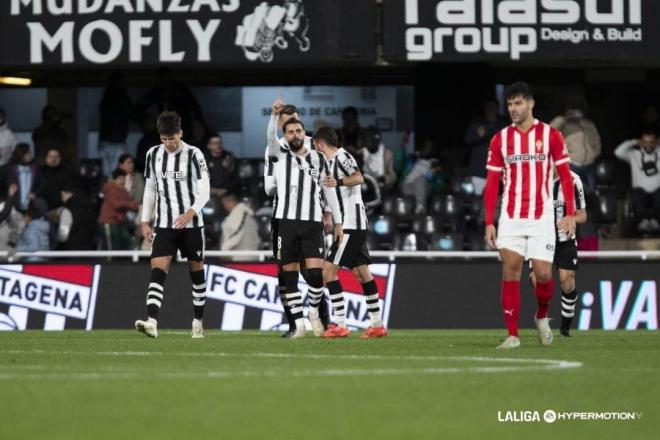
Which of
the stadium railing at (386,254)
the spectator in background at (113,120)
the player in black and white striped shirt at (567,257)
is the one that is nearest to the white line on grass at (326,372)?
the player in black and white striped shirt at (567,257)

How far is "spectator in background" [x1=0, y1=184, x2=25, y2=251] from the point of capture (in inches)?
786

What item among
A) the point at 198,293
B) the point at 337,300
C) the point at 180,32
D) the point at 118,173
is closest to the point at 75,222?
the point at 118,173

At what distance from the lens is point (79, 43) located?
19.8 m

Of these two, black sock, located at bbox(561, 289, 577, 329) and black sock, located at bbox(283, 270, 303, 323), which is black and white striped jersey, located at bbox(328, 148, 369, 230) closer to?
black sock, located at bbox(283, 270, 303, 323)

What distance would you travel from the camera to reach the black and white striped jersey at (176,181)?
13.2 m

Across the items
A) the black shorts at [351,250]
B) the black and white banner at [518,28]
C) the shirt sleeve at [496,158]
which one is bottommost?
the black shorts at [351,250]

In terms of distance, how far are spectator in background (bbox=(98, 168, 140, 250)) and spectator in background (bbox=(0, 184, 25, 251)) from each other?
3.45ft

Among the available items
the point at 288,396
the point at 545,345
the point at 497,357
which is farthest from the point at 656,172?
the point at 288,396

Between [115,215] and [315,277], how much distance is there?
687 cm

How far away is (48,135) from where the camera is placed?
21344mm

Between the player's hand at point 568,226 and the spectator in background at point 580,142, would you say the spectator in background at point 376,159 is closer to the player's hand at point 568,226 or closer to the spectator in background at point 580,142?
the spectator in background at point 580,142

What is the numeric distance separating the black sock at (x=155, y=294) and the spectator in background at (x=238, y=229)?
5.97 metres

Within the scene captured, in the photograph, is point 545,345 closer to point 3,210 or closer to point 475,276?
point 475,276

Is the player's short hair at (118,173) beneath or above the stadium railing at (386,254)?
above
